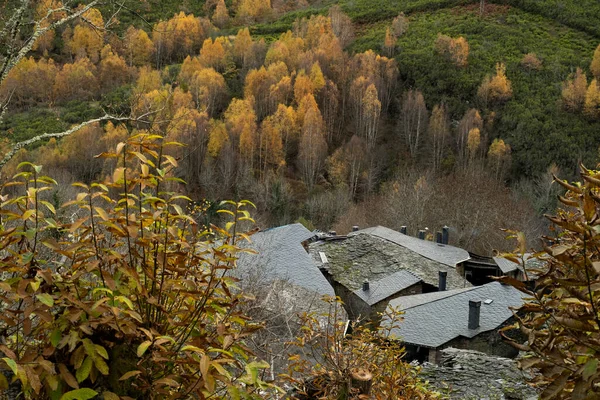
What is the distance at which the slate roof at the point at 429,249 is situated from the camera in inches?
1015

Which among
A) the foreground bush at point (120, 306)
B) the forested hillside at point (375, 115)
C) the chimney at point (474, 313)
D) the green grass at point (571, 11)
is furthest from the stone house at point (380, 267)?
the green grass at point (571, 11)

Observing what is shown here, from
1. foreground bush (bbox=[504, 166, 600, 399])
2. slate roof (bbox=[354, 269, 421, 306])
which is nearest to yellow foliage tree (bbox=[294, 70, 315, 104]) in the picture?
slate roof (bbox=[354, 269, 421, 306])

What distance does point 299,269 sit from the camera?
20.4m

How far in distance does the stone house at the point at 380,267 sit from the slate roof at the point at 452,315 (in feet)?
9.47

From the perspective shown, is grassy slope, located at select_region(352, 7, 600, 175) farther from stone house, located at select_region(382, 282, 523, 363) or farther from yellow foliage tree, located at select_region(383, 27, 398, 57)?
Answer: stone house, located at select_region(382, 282, 523, 363)

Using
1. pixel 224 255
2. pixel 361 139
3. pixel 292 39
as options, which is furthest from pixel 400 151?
pixel 224 255

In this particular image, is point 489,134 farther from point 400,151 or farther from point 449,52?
point 449,52

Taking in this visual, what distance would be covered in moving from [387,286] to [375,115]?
1659 inches

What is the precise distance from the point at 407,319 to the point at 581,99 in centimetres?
5037

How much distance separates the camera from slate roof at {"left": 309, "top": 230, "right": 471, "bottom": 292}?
2361 cm

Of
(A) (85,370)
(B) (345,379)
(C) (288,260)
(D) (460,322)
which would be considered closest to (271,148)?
(C) (288,260)

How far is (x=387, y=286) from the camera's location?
870 inches

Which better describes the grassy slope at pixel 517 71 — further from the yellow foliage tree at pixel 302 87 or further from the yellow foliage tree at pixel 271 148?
the yellow foliage tree at pixel 271 148

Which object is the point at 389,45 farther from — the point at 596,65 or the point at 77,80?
the point at 77,80
